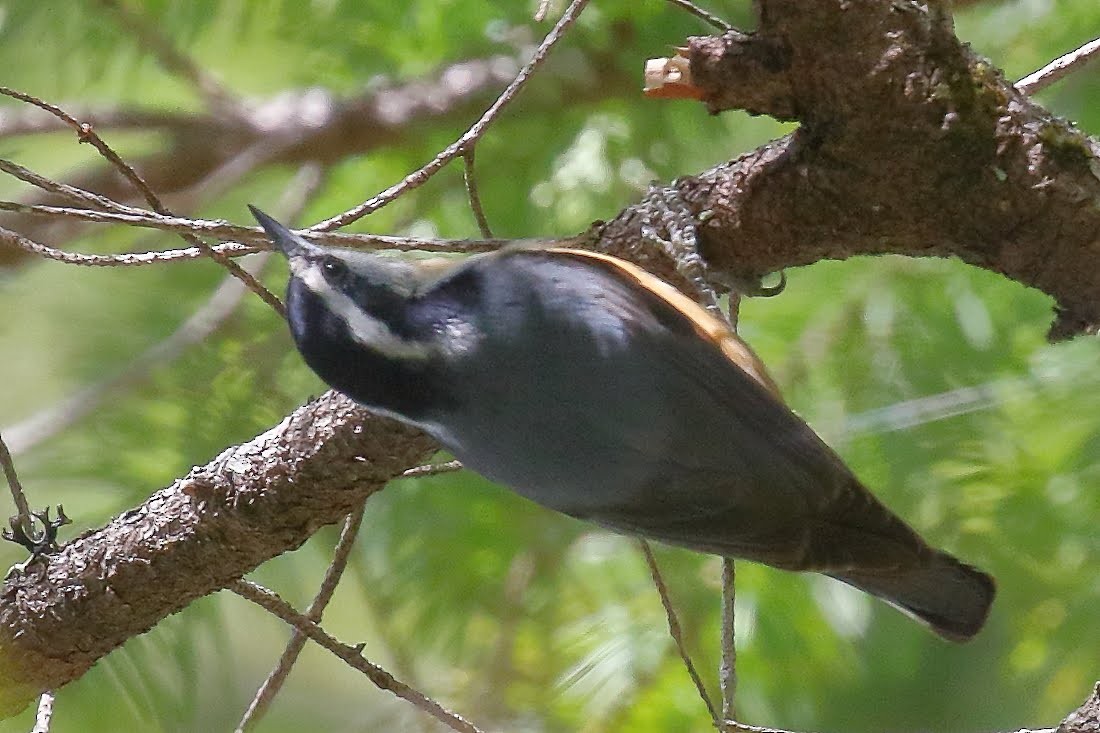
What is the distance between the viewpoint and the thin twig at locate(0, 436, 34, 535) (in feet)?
3.83

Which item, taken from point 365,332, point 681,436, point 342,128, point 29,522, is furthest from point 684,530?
point 342,128

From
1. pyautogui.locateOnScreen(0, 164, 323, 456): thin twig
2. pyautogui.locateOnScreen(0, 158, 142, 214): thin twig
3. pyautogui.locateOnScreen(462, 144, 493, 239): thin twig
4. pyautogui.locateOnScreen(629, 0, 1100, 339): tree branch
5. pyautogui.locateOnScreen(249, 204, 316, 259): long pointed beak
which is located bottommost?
pyautogui.locateOnScreen(629, 0, 1100, 339): tree branch

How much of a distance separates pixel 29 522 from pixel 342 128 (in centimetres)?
112

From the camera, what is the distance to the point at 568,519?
84.7 inches

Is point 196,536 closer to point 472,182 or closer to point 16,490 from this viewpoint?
point 16,490

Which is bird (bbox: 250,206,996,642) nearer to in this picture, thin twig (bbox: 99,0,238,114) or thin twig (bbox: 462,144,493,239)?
thin twig (bbox: 462,144,493,239)

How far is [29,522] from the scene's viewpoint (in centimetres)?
122

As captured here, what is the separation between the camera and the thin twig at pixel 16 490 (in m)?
1.17

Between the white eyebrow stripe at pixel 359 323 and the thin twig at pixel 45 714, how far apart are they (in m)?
0.44

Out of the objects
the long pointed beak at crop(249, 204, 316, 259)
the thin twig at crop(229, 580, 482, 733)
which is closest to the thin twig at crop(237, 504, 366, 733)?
the thin twig at crop(229, 580, 482, 733)

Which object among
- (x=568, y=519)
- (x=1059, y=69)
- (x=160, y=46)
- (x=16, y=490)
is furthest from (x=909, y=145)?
(x=160, y=46)

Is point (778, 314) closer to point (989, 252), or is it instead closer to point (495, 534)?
point (495, 534)

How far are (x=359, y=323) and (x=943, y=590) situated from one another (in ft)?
2.22

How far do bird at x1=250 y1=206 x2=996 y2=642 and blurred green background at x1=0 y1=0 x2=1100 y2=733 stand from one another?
61 cm
